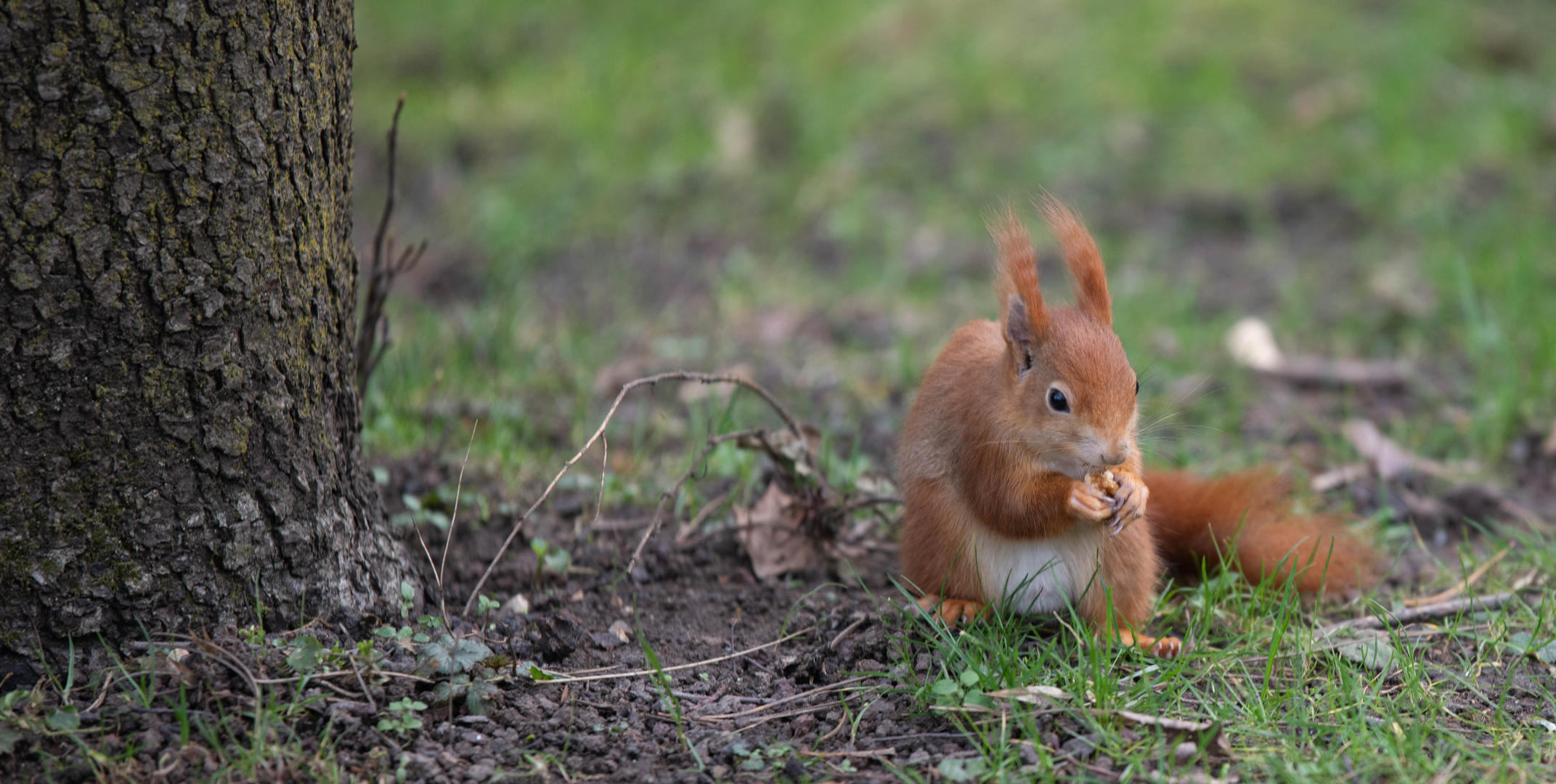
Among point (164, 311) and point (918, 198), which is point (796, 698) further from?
point (918, 198)

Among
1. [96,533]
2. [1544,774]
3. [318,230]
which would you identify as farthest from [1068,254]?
[96,533]

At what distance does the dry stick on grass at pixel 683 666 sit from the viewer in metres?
2.04

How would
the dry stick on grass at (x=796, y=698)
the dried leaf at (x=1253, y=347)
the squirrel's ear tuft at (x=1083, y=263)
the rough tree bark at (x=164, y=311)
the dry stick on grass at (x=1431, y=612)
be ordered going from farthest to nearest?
the dried leaf at (x=1253, y=347)
the dry stick on grass at (x=1431, y=612)
the squirrel's ear tuft at (x=1083, y=263)
the dry stick on grass at (x=796, y=698)
the rough tree bark at (x=164, y=311)

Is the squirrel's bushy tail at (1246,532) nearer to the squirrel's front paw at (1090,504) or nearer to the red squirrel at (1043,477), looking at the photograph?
the red squirrel at (1043,477)

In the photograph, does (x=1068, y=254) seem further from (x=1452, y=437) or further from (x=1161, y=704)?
(x=1452, y=437)

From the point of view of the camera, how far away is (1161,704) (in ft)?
6.30

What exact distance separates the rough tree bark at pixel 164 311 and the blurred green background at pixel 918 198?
3.05 ft

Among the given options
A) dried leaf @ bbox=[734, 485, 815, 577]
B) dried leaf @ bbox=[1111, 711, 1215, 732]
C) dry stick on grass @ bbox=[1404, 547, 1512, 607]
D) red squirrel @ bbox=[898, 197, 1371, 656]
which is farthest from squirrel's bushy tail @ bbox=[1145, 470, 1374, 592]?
dried leaf @ bbox=[734, 485, 815, 577]

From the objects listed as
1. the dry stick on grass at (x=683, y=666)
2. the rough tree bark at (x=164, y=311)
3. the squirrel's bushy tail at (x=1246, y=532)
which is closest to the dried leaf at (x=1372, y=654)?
the squirrel's bushy tail at (x=1246, y=532)

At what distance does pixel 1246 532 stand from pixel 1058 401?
67 cm

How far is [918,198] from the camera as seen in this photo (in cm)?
518

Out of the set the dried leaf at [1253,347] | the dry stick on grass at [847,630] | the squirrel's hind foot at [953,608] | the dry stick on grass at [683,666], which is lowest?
the dry stick on grass at [683,666]

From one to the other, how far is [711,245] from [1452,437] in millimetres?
2644

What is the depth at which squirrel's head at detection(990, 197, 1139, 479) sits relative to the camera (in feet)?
6.55
